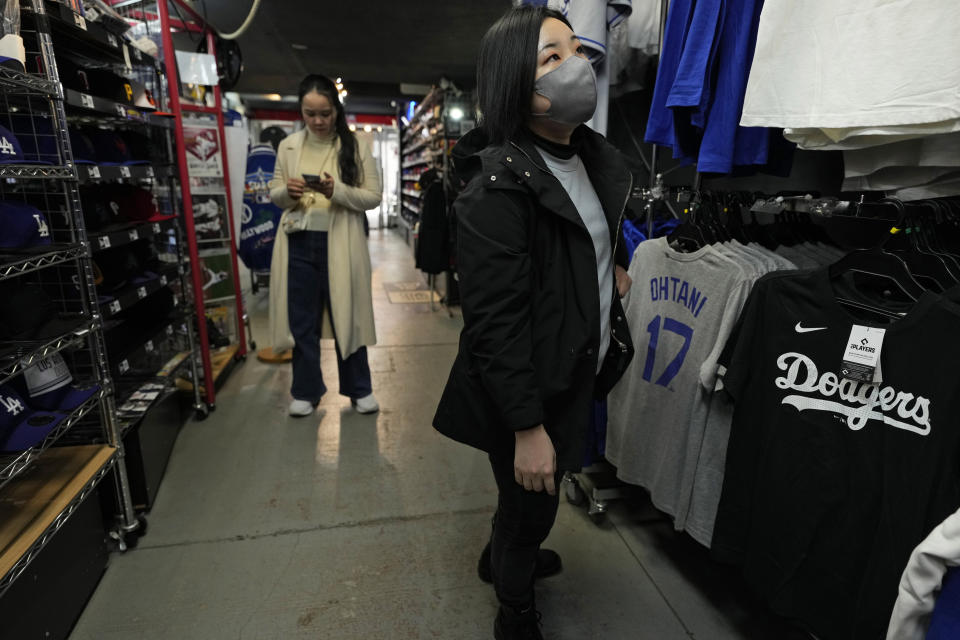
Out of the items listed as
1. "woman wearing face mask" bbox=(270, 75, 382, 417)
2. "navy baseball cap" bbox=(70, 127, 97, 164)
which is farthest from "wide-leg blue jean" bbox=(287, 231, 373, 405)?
"navy baseball cap" bbox=(70, 127, 97, 164)

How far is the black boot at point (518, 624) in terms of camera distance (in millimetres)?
1550

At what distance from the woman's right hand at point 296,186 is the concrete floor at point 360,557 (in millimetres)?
1312

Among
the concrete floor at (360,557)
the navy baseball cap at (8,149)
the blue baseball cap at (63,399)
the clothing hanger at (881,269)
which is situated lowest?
the concrete floor at (360,557)

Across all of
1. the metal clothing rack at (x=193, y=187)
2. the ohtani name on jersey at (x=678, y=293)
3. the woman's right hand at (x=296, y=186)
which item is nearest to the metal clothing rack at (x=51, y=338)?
the metal clothing rack at (x=193, y=187)

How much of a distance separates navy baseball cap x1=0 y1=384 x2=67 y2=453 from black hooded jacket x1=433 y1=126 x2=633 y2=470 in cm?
117

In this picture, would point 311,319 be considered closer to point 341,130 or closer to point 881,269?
point 341,130

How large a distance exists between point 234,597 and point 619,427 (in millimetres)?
1488

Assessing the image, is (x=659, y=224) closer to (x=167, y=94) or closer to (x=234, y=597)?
(x=234, y=597)

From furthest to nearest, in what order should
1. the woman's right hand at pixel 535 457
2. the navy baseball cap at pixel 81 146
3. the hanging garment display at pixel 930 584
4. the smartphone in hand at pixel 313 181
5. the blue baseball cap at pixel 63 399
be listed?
the smartphone in hand at pixel 313 181, the navy baseball cap at pixel 81 146, the blue baseball cap at pixel 63 399, the woman's right hand at pixel 535 457, the hanging garment display at pixel 930 584

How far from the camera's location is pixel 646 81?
2822 mm

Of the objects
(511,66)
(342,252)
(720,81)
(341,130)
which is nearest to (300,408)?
(342,252)

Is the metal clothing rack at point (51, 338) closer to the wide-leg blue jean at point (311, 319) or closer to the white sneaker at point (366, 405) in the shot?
the wide-leg blue jean at point (311, 319)

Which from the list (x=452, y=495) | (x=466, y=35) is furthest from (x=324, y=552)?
(x=466, y=35)

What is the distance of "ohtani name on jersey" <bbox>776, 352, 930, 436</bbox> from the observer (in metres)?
1.09
